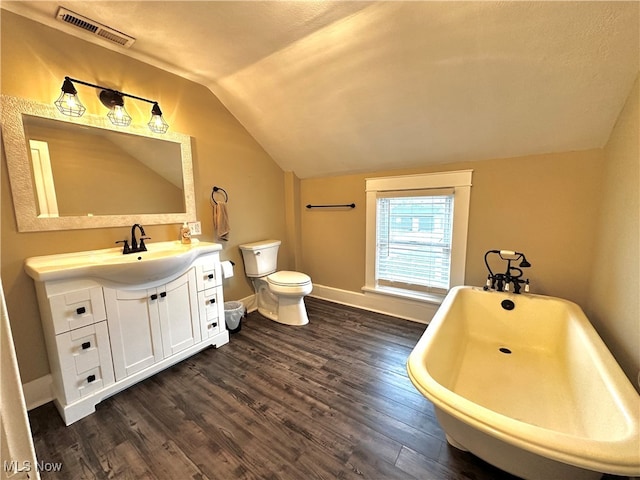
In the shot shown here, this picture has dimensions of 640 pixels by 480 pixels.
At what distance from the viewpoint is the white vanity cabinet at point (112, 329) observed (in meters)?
1.46

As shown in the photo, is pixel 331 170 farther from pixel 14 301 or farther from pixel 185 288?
pixel 14 301

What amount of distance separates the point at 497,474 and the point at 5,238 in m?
2.91

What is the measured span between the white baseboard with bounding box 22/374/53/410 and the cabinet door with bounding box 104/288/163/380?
460mm

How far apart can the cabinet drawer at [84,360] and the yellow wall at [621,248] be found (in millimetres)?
2881

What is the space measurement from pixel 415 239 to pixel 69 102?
2968mm

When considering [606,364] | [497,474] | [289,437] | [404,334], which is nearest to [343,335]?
[404,334]

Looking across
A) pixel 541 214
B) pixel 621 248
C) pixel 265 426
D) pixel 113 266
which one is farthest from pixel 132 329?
pixel 541 214

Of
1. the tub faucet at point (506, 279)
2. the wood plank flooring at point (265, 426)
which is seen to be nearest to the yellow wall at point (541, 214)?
the tub faucet at point (506, 279)

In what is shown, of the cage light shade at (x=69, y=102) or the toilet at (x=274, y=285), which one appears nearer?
the cage light shade at (x=69, y=102)

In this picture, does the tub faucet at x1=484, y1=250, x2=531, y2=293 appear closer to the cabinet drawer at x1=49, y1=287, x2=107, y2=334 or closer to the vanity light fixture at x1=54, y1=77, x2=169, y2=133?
the cabinet drawer at x1=49, y1=287, x2=107, y2=334

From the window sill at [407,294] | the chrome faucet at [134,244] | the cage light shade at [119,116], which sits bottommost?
the window sill at [407,294]

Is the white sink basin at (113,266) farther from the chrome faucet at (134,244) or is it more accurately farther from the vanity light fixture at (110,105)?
the vanity light fixture at (110,105)

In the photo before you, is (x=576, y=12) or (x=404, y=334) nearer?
(x=576, y=12)

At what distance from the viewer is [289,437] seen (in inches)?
54.4
